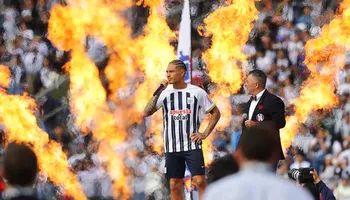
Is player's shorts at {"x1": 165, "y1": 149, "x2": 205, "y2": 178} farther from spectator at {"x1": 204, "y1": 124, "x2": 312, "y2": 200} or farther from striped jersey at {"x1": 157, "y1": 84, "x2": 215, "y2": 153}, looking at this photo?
spectator at {"x1": 204, "y1": 124, "x2": 312, "y2": 200}

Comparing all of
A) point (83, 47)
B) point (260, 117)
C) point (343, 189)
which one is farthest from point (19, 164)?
point (343, 189)

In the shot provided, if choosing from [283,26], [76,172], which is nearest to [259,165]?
[76,172]

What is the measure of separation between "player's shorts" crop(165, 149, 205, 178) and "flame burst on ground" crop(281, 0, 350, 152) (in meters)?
3.98

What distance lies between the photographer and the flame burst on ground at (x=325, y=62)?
43.5ft

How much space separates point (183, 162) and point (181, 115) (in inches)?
18.7

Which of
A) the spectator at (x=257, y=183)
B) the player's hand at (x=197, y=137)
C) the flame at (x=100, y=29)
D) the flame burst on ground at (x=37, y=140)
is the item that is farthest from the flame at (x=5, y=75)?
the spectator at (x=257, y=183)

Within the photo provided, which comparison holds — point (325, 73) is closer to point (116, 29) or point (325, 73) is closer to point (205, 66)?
point (205, 66)

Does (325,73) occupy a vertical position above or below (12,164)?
above

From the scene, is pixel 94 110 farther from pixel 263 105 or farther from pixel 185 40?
pixel 263 105

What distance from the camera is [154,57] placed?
12.6 metres

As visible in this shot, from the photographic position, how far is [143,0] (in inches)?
509

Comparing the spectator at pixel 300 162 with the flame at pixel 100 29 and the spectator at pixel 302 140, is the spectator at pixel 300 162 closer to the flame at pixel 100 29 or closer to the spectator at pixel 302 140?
the spectator at pixel 302 140

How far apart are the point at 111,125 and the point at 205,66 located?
149 cm

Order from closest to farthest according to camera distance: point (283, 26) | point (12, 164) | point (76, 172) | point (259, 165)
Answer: point (259, 165) → point (12, 164) → point (76, 172) → point (283, 26)
